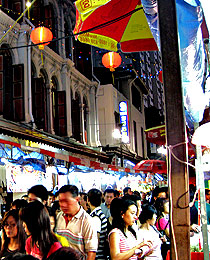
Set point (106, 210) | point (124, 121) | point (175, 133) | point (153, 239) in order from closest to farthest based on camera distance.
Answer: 1. point (175, 133)
2. point (153, 239)
3. point (106, 210)
4. point (124, 121)

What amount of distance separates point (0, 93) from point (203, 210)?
13091 mm

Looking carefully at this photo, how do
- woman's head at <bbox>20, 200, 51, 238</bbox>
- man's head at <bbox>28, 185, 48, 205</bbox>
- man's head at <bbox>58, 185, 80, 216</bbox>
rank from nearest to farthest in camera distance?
woman's head at <bbox>20, 200, 51, 238</bbox> → man's head at <bbox>58, 185, 80, 216</bbox> → man's head at <bbox>28, 185, 48, 205</bbox>

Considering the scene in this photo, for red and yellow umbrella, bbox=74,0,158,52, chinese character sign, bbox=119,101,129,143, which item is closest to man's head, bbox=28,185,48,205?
red and yellow umbrella, bbox=74,0,158,52

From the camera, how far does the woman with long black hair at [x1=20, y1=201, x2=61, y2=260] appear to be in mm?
3656

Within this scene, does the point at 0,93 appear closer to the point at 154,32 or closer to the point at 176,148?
the point at 154,32

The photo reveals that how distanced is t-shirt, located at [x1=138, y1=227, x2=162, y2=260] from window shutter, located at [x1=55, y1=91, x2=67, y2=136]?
14.8 m

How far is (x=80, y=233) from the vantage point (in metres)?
4.40

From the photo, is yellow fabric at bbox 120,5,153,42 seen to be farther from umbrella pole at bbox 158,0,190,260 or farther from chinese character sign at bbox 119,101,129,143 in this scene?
chinese character sign at bbox 119,101,129,143

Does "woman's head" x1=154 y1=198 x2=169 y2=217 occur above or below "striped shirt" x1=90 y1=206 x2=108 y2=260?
above

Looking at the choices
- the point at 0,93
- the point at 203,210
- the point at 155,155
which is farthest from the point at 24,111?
the point at 155,155

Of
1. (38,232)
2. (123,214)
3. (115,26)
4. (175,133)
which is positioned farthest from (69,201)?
(115,26)

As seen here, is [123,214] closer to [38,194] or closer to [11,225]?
[11,225]

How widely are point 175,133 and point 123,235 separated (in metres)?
1.96

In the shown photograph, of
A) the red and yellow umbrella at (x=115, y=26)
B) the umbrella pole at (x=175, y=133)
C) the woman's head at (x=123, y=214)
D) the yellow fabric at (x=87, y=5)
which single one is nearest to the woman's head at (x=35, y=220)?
the woman's head at (x=123, y=214)
